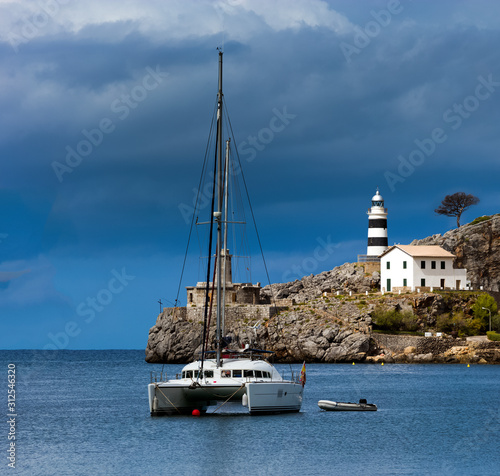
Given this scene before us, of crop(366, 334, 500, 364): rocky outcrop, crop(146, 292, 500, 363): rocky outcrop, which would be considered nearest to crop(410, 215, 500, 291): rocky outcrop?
crop(146, 292, 500, 363): rocky outcrop

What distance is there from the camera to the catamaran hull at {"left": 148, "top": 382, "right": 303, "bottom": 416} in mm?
43781

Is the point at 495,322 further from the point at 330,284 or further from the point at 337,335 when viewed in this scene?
the point at 330,284

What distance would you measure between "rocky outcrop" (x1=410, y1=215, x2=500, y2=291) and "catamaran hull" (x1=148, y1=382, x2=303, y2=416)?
229 ft

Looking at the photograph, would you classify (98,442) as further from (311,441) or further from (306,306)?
(306,306)

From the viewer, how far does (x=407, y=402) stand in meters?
56.5

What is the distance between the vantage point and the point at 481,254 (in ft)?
370

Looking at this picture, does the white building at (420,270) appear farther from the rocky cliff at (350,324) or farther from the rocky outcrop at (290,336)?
the rocky outcrop at (290,336)

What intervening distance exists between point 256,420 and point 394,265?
64176 millimetres

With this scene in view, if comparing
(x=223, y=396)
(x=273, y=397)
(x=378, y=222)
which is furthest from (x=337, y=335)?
(x=223, y=396)

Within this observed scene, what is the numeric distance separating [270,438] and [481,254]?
77.9 m

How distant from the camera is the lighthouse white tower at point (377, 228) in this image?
380ft

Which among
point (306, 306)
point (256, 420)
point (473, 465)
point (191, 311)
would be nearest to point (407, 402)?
point (256, 420)

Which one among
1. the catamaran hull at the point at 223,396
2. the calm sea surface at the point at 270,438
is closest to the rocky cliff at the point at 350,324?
the calm sea surface at the point at 270,438

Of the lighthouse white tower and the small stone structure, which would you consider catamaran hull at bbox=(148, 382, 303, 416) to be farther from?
the lighthouse white tower
